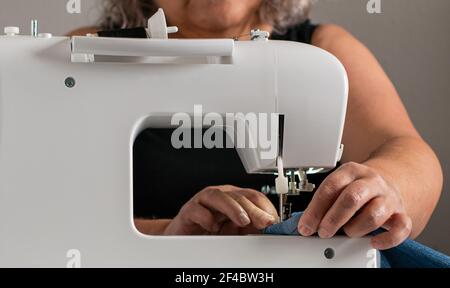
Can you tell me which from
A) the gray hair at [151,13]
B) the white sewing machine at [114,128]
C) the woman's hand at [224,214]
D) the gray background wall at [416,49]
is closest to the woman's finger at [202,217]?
the woman's hand at [224,214]

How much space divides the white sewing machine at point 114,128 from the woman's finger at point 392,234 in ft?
0.04

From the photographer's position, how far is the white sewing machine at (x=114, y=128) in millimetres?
853

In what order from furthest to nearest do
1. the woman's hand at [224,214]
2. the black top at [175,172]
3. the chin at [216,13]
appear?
1. the black top at [175,172]
2. the chin at [216,13]
3. the woman's hand at [224,214]

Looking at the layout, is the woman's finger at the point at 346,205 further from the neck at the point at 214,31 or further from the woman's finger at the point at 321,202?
the neck at the point at 214,31

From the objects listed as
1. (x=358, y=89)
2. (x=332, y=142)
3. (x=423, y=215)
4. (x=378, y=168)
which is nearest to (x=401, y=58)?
(x=358, y=89)

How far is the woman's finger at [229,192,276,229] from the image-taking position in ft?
3.09

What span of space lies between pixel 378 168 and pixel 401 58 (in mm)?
1025

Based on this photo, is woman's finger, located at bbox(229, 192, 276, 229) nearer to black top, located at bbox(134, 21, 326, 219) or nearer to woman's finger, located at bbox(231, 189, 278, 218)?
woman's finger, located at bbox(231, 189, 278, 218)

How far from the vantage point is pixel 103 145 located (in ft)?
2.84

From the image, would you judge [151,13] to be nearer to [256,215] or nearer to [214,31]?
[214,31]

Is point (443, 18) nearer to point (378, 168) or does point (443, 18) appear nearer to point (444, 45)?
point (444, 45)

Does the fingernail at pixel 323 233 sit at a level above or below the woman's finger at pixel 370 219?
below

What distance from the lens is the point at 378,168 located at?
118 cm

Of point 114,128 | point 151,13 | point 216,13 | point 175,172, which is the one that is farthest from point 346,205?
point 151,13
